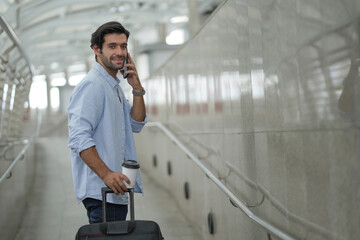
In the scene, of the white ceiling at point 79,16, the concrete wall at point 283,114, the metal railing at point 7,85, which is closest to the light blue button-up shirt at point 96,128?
the concrete wall at point 283,114

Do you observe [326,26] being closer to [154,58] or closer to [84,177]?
[84,177]

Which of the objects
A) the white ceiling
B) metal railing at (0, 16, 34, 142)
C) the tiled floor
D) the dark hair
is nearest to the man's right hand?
the dark hair

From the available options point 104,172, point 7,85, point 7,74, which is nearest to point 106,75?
point 104,172

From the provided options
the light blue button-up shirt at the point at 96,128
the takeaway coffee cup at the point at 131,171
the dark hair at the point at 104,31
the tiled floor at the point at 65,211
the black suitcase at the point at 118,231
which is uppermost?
the dark hair at the point at 104,31

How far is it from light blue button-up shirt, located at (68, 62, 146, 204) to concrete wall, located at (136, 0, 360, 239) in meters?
0.69

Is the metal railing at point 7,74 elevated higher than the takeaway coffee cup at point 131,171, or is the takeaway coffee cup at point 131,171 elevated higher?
the metal railing at point 7,74

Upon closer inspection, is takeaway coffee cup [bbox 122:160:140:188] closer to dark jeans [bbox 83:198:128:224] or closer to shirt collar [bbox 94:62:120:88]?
dark jeans [bbox 83:198:128:224]

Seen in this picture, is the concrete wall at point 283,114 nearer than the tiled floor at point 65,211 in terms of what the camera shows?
Yes

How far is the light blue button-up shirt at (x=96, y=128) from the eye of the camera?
98.3 inches

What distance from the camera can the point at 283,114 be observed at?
235cm

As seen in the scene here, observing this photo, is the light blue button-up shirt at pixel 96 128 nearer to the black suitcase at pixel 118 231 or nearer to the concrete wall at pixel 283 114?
the black suitcase at pixel 118 231

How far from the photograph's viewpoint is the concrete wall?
1.67 metres

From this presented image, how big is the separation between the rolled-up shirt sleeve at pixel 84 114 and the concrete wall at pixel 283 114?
77 cm

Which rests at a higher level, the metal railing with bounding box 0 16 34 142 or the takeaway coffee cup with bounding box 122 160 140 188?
the metal railing with bounding box 0 16 34 142
